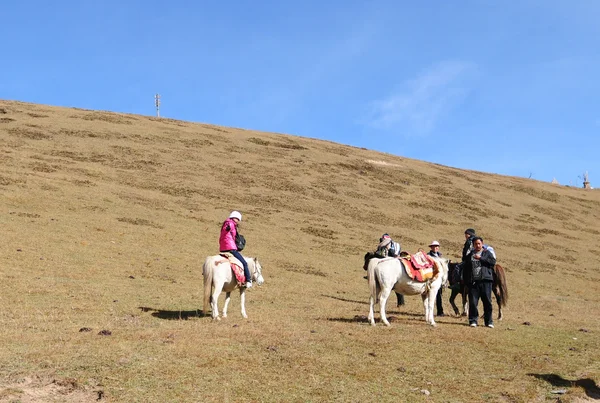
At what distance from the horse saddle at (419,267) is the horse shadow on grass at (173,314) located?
21.3 ft

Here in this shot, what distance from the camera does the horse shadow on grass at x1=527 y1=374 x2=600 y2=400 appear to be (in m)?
10.7

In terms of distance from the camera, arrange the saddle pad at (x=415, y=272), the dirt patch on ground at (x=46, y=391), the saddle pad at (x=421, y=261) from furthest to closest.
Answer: the saddle pad at (x=421, y=261)
the saddle pad at (x=415, y=272)
the dirt patch on ground at (x=46, y=391)

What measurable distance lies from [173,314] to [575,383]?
11103 millimetres

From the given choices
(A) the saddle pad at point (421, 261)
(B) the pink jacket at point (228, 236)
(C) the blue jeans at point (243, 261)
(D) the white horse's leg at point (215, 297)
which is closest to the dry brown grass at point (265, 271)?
(D) the white horse's leg at point (215, 297)

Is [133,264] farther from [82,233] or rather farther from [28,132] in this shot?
[28,132]

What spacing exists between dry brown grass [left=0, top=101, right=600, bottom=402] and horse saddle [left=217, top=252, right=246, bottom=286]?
1.20 metres

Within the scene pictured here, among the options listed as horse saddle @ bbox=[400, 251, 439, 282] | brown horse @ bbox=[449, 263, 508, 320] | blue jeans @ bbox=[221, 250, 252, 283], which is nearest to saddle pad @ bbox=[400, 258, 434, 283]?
horse saddle @ bbox=[400, 251, 439, 282]

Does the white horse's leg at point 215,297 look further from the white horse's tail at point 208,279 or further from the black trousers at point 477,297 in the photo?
the black trousers at point 477,297

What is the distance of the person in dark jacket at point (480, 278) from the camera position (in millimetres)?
17078

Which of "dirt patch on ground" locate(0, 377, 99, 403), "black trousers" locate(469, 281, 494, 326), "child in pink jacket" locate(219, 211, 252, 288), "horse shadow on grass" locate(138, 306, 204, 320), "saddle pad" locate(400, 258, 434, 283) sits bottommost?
"dirt patch on ground" locate(0, 377, 99, 403)

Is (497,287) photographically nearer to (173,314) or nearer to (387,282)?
(387,282)

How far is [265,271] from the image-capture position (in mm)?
A: 27797

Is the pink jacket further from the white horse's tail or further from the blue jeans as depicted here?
the white horse's tail

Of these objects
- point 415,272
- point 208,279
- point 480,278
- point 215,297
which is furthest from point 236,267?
point 480,278
